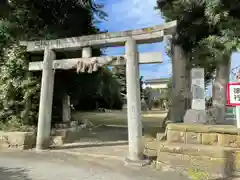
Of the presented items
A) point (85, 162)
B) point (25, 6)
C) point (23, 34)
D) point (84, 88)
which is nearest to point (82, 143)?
point (85, 162)

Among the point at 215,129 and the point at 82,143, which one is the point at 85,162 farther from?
the point at 215,129

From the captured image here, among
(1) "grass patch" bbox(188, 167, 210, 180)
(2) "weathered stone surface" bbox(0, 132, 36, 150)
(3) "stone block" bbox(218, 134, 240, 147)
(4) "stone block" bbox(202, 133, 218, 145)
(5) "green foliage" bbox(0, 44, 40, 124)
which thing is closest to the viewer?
(1) "grass patch" bbox(188, 167, 210, 180)

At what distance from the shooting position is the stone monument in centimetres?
577

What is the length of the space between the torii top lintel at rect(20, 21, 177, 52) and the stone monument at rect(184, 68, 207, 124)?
1.29 meters

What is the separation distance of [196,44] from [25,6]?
5626 mm

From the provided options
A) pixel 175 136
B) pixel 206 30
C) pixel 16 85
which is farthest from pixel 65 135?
pixel 206 30

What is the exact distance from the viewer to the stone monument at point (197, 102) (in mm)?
5773

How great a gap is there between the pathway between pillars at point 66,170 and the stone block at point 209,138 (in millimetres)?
885

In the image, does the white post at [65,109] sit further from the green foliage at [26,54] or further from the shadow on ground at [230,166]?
the shadow on ground at [230,166]

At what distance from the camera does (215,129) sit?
193 inches

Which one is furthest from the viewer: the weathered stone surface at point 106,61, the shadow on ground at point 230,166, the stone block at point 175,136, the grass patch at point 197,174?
the weathered stone surface at point 106,61

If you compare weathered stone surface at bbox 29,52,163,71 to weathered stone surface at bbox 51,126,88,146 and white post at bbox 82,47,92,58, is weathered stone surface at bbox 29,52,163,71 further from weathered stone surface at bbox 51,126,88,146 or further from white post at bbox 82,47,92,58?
weathered stone surface at bbox 51,126,88,146

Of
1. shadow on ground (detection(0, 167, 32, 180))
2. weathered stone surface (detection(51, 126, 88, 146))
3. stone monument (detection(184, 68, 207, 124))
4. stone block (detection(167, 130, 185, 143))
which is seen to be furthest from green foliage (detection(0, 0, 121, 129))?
stone block (detection(167, 130, 185, 143))

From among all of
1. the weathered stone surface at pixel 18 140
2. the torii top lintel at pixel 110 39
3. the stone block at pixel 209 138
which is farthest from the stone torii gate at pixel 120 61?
the stone block at pixel 209 138
